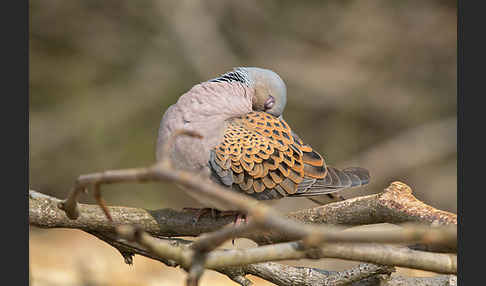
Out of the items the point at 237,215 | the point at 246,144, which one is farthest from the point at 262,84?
the point at 237,215

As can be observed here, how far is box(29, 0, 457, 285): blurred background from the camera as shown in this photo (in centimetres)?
607

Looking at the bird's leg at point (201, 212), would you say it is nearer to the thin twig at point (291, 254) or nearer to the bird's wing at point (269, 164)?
the bird's wing at point (269, 164)

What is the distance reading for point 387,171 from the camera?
19.1 feet

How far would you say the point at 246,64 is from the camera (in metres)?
6.20

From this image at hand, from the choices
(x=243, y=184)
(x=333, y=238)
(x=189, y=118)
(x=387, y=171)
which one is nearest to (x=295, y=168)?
(x=243, y=184)

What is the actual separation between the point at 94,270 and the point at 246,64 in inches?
126

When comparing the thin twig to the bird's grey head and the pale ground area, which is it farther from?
the pale ground area

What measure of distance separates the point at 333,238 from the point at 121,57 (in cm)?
547

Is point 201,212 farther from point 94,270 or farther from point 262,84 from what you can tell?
point 94,270

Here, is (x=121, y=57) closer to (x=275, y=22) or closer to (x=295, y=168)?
(x=275, y=22)

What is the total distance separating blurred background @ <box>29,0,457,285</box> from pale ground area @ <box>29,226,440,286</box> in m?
2.10

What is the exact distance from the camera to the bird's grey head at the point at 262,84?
9.68ft

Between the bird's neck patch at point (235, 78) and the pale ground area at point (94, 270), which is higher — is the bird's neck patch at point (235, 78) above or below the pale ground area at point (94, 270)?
above

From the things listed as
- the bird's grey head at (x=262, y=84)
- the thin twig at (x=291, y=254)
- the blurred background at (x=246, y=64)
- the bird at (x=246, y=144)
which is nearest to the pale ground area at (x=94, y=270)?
the bird at (x=246, y=144)
